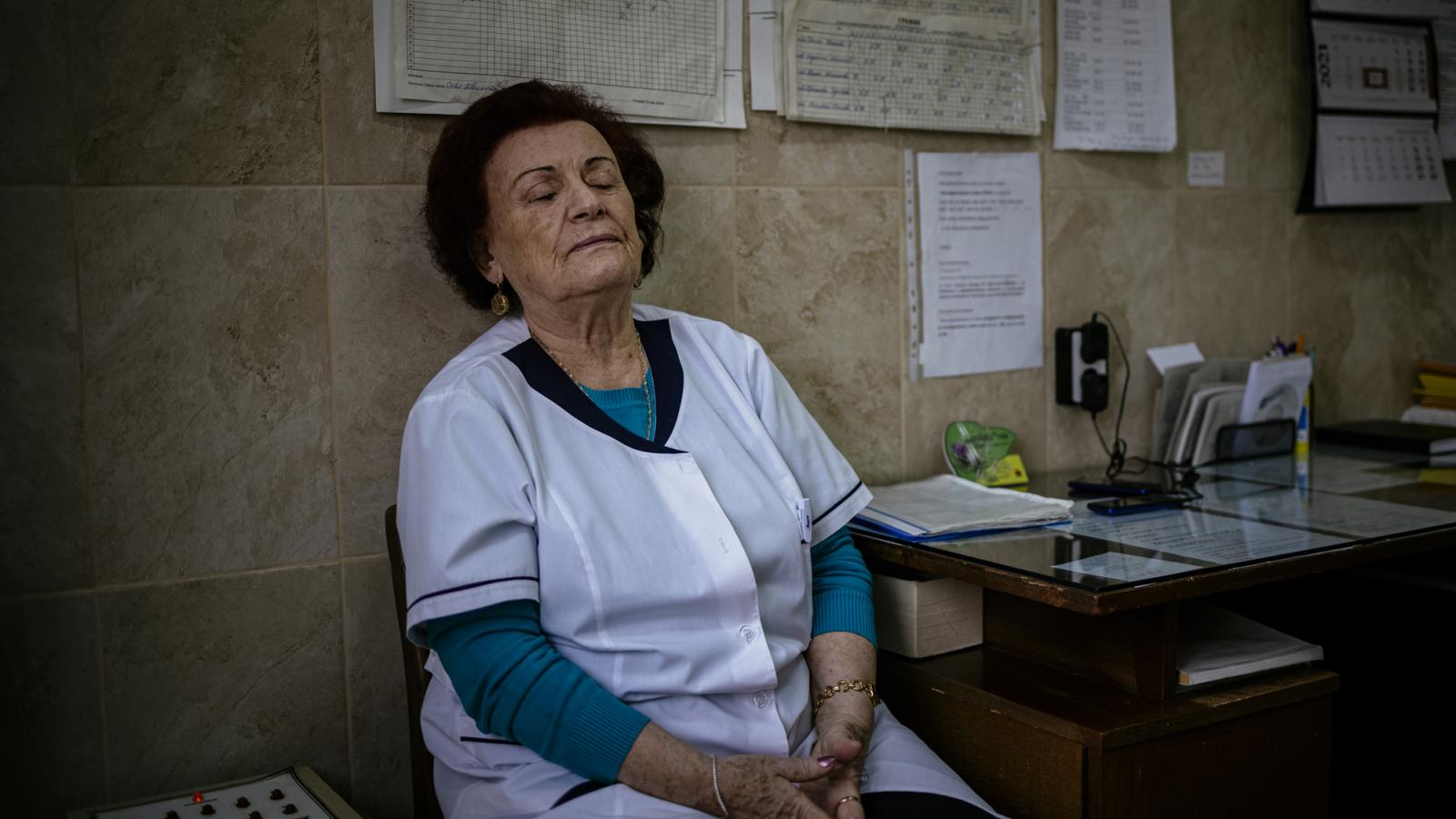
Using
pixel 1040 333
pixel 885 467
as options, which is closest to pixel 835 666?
pixel 885 467

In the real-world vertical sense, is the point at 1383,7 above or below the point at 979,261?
above

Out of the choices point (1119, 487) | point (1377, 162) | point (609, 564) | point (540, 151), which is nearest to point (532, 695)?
point (609, 564)

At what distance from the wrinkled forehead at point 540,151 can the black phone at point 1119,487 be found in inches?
46.5

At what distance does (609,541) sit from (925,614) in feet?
2.02

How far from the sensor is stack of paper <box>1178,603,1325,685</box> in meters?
1.67

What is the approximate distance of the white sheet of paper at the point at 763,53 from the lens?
7.00 ft

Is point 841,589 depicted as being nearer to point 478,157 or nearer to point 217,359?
point 478,157

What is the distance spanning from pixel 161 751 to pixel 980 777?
122 cm

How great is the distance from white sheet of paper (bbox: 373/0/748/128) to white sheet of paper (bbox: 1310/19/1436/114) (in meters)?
1.67

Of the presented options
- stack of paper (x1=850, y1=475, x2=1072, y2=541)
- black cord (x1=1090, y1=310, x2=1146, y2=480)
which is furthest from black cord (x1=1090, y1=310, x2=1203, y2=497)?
stack of paper (x1=850, y1=475, x2=1072, y2=541)

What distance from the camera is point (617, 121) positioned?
184 cm

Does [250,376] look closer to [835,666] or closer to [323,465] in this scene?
[323,465]

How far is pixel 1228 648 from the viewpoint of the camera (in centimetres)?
176

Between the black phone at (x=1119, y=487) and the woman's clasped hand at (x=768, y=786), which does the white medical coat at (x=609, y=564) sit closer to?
the woman's clasped hand at (x=768, y=786)
